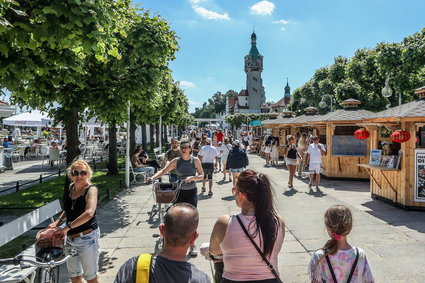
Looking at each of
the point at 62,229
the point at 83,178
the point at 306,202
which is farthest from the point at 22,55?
the point at 306,202

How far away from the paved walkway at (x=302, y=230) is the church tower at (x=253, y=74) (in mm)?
107609

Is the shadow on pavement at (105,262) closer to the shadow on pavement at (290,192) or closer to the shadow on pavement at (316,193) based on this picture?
the shadow on pavement at (290,192)

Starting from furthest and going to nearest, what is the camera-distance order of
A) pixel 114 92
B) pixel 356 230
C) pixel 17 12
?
pixel 114 92, pixel 356 230, pixel 17 12

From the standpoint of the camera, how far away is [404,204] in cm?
819

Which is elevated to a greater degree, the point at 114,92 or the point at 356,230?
the point at 114,92

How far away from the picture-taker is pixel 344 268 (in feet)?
8.24

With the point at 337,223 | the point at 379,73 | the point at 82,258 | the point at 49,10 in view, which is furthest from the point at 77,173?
the point at 379,73

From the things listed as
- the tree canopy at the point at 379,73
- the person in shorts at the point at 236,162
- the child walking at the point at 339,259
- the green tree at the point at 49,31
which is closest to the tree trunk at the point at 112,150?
the person in shorts at the point at 236,162

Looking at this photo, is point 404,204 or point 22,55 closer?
point 22,55

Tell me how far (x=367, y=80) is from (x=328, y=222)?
25.0m

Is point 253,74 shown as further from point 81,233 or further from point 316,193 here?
point 81,233

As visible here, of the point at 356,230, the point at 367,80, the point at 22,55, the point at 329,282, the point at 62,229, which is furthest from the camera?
the point at 367,80

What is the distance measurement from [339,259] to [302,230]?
4324mm

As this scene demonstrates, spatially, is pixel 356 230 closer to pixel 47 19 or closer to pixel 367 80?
pixel 47 19
